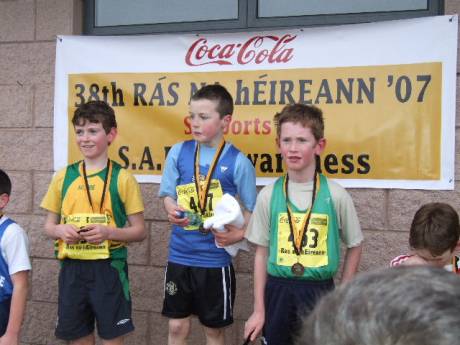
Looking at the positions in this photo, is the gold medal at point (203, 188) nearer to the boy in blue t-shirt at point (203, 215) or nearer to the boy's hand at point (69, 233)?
the boy in blue t-shirt at point (203, 215)

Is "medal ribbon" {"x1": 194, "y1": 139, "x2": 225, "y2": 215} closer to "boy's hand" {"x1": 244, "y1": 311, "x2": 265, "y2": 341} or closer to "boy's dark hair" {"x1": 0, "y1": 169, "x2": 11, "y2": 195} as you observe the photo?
"boy's hand" {"x1": 244, "y1": 311, "x2": 265, "y2": 341}

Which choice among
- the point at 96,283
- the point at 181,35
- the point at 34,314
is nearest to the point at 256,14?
the point at 181,35

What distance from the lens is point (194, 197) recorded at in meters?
3.33

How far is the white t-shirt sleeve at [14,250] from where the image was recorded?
10.5ft

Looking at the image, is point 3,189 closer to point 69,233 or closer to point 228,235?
point 69,233

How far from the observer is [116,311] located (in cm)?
334

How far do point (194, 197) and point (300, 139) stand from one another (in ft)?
2.25

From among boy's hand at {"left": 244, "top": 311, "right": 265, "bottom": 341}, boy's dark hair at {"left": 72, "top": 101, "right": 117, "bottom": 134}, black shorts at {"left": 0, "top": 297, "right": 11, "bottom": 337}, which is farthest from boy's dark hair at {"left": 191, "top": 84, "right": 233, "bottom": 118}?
black shorts at {"left": 0, "top": 297, "right": 11, "bottom": 337}

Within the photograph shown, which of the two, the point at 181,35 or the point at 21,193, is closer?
the point at 181,35

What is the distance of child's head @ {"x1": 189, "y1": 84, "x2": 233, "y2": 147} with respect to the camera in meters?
3.36

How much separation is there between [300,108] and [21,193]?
2389mm

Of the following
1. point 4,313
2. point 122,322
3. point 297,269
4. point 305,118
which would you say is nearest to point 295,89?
point 305,118

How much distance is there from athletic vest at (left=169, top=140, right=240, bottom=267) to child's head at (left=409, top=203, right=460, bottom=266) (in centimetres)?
104

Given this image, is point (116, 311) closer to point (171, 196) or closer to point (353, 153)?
Answer: point (171, 196)
